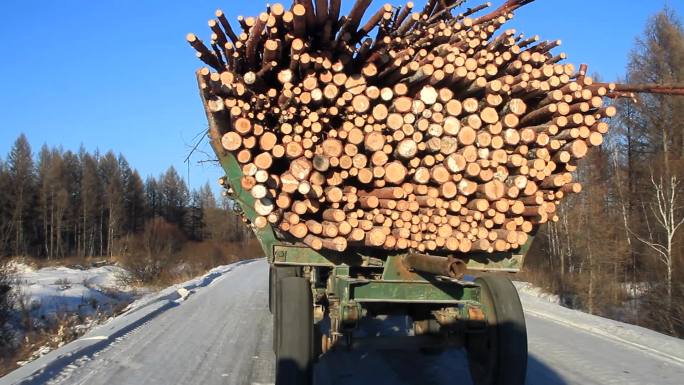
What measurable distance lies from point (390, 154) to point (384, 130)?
0.68 ft

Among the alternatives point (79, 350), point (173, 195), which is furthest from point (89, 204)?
point (79, 350)

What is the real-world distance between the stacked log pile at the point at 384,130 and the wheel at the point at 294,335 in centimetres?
51

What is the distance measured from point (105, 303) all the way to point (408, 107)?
44.6ft

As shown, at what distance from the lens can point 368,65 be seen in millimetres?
4520

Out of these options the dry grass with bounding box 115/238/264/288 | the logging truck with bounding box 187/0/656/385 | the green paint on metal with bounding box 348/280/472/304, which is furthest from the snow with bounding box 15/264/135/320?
the green paint on metal with bounding box 348/280/472/304

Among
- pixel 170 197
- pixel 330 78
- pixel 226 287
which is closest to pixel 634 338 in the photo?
pixel 330 78

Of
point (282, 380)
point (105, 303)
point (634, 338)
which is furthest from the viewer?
point (105, 303)

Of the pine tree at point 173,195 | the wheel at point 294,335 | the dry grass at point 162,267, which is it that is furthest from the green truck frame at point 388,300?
the pine tree at point 173,195

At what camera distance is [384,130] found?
14.9ft

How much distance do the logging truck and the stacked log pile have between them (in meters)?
0.01

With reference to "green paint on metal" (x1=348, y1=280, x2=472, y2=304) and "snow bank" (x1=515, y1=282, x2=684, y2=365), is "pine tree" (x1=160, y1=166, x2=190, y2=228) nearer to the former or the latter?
"snow bank" (x1=515, y1=282, x2=684, y2=365)

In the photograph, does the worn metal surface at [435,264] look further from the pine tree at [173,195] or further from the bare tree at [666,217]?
the pine tree at [173,195]

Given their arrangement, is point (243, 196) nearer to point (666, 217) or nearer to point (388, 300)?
point (388, 300)

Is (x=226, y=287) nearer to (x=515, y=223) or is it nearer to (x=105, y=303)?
(x=105, y=303)
